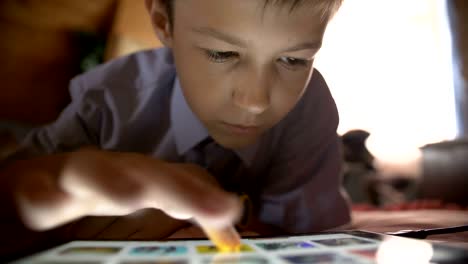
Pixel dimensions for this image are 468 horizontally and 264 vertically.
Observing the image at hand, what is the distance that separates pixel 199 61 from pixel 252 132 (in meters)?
0.08

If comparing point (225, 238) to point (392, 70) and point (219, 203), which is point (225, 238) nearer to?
point (219, 203)

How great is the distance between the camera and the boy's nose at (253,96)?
0.30 m

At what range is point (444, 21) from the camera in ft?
1.98

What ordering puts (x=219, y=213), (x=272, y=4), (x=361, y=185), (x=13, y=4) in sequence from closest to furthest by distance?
(x=219, y=213)
(x=272, y=4)
(x=13, y=4)
(x=361, y=185)

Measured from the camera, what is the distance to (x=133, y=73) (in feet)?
1.74

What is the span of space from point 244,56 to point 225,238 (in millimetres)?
149

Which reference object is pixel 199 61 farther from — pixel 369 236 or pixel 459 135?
pixel 459 135

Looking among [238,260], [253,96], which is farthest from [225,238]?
[253,96]

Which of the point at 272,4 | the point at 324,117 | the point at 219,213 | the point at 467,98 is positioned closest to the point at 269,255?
the point at 219,213

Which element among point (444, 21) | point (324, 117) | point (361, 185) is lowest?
point (361, 185)

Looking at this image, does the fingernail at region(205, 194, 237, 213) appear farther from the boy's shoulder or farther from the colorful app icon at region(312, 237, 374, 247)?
the boy's shoulder

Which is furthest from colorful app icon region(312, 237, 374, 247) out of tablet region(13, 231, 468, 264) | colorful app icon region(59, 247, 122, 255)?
colorful app icon region(59, 247, 122, 255)

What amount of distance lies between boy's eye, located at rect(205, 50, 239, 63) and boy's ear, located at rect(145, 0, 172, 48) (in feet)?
0.24

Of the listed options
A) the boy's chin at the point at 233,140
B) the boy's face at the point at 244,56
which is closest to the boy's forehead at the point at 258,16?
the boy's face at the point at 244,56
